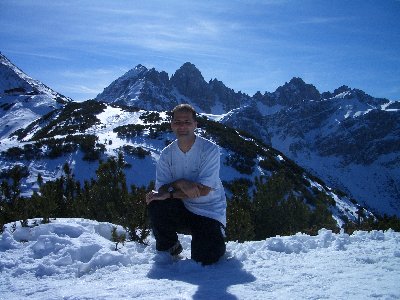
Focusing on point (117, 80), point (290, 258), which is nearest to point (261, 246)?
point (290, 258)

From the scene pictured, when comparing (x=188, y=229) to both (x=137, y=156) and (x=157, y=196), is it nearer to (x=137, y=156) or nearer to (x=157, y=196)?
(x=157, y=196)

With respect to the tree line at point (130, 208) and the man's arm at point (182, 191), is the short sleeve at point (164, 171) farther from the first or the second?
the tree line at point (130, 208)

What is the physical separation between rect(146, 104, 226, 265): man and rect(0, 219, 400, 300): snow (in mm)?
237

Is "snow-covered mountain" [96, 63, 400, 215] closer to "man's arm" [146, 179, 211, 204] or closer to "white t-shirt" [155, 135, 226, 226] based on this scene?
"white t-shirt" [155, 135, 226, 226]

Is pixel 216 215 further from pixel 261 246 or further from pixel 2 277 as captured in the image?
pixel 2 277

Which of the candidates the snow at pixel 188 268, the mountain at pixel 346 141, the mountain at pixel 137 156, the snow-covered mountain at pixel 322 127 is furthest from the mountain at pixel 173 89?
the snow at pixel 188 268

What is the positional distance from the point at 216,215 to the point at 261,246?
90 cm

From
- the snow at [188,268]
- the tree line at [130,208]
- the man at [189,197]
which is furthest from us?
the tree line at [130,208]

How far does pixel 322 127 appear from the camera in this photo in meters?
186

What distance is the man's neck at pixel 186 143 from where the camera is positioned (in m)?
4.06

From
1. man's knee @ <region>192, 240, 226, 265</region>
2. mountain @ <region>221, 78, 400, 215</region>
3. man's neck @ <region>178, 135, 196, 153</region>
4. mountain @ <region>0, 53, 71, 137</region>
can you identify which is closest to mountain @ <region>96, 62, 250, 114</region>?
mountain @ <region>221, 78, 400, 215</region>

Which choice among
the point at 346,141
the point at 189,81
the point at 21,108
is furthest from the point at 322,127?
the point at 21,108

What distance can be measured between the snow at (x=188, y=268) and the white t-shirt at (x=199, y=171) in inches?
23.1

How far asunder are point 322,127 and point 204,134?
16907 centimetres
